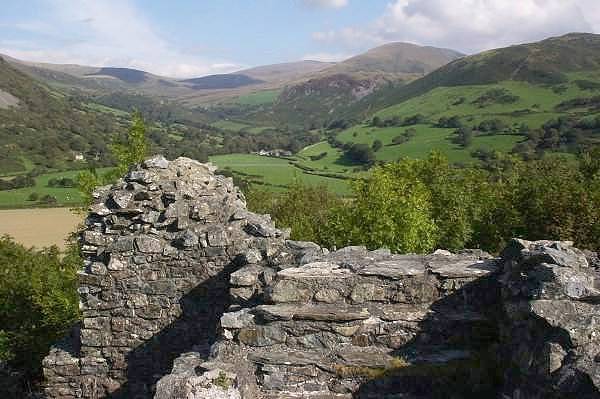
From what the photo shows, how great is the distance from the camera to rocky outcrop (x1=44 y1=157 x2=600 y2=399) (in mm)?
6195

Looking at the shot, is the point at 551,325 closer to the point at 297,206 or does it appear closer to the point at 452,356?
the point at 452,356

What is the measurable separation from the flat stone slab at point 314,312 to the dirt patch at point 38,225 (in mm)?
48592

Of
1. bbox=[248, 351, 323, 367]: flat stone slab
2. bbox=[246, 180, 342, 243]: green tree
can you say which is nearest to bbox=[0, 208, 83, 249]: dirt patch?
bbox=[246, 180, 342, 243]: green tree

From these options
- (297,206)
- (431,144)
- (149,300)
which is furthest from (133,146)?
(431,144)

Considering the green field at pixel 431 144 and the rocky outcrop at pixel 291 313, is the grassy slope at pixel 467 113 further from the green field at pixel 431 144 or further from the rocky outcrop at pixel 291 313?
the rocky outcrop at pixel 291 313

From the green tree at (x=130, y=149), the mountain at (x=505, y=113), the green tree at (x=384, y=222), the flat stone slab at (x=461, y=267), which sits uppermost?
the mountain at (x=505, y=113)

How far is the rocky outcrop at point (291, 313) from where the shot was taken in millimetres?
6195

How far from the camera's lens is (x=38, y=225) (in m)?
57.7

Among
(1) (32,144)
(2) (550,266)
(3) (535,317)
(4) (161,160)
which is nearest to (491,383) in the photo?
(3) (535,317)

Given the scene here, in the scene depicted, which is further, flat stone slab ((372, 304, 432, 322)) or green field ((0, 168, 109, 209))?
green field ((0, 168, 109, 209))

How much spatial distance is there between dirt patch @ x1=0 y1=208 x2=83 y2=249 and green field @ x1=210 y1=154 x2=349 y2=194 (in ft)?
88.6

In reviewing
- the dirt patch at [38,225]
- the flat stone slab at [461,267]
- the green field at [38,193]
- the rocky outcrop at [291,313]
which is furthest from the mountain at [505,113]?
the rocky outcrop at [291,313]

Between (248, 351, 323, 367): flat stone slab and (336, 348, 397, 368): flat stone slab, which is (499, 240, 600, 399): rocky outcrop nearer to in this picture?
(336, 348, 397, 368): flat stone slab

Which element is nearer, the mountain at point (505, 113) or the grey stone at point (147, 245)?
the grey stone at point (147, 245)
